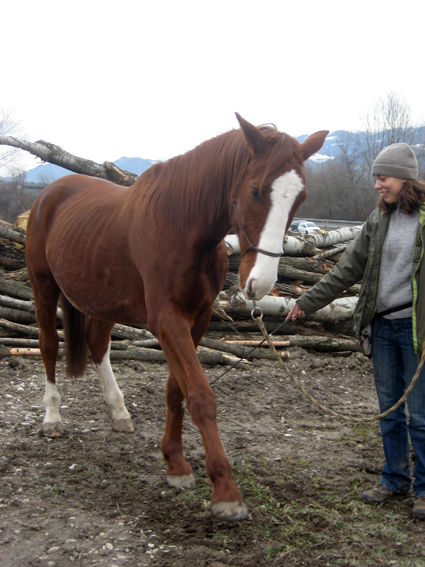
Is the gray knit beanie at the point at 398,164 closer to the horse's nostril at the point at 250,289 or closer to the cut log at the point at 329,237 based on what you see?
the horse's nostril at the point at 250,289

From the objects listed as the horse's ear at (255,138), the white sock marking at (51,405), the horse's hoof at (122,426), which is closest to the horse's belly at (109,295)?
the white sock marking at (51,405)

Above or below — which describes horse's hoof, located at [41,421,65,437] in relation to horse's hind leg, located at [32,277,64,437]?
below

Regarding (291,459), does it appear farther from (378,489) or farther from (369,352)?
(369,352)

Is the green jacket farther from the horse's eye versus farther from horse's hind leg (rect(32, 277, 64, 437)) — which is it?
horse's hind leg (rect(32, 277, 64, 437))

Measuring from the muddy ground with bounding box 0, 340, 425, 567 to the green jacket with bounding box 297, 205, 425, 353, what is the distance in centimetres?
112

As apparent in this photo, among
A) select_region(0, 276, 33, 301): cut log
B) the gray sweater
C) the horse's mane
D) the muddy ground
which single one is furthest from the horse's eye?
select_region(0, 276, 33, 301): cut log

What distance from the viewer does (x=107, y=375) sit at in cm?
498

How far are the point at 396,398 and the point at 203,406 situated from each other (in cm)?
124

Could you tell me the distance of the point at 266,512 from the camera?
3.10m

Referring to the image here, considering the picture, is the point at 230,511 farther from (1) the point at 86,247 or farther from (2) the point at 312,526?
(1) the point at 86,247

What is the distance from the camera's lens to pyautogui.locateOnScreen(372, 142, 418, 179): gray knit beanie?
3143 mm

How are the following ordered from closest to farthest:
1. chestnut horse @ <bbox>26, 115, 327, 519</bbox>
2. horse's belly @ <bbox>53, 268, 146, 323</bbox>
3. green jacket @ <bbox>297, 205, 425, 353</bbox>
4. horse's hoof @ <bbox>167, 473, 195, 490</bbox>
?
chestnut horse @ <bbox>26, 115, 327, 519</bbox> < green jacket @ <bbox>297, 205, 425, 353</bbox> < horse's hoof @ <bbox>167, 473, 195, 490</bbox> < horse's belly @ <bbox>53, 268, 146, 323</bbox>

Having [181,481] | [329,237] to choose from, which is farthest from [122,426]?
[329,237]

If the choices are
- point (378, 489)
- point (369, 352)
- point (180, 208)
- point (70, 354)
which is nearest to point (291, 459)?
point (378, 489)
